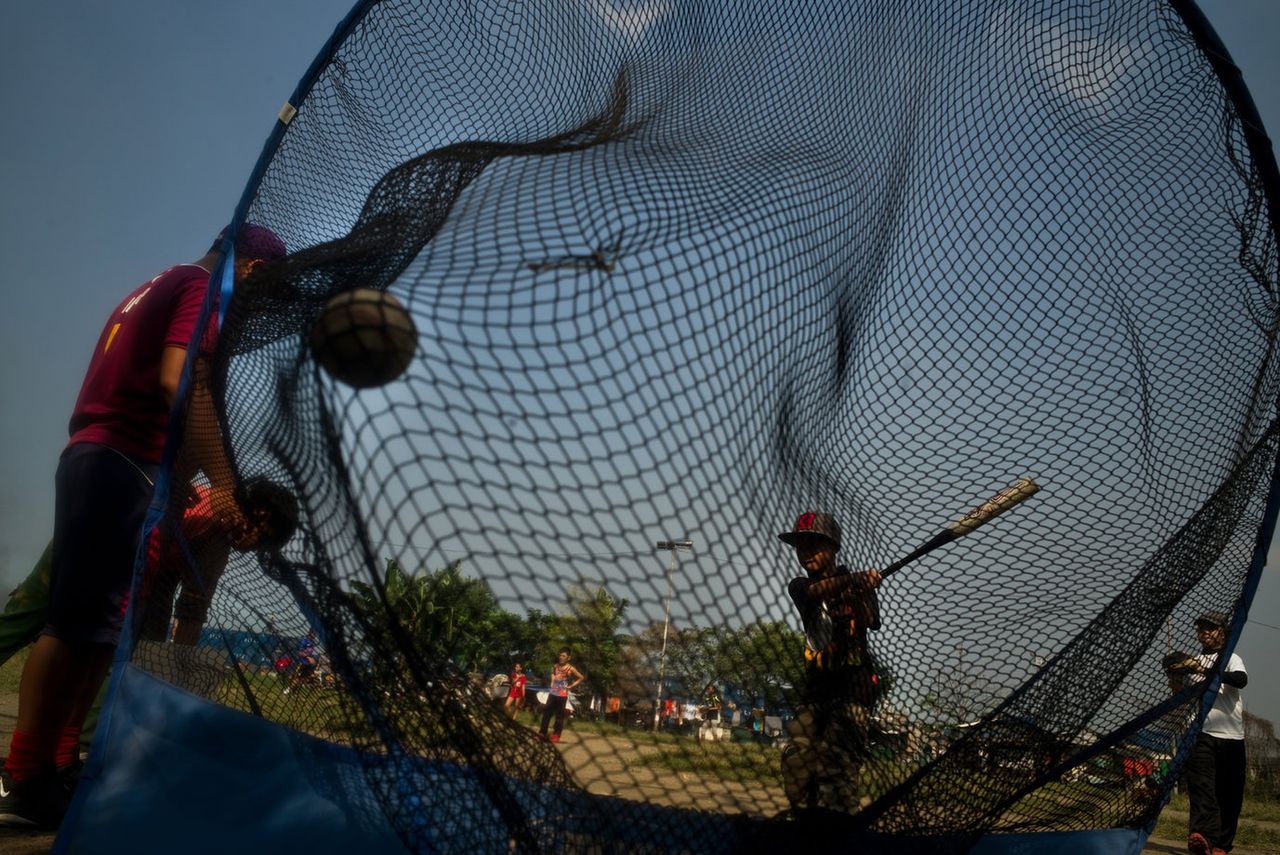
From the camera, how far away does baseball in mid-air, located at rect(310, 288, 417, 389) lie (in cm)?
121

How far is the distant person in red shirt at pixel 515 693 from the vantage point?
4.41 feet

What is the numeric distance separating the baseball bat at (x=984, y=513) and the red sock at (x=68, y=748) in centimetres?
225

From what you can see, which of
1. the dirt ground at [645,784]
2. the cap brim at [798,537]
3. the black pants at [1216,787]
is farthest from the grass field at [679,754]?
the black pants at [1216,787]

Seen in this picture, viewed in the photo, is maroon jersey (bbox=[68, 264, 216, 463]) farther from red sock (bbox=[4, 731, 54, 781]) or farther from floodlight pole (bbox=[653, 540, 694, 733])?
floodlight pole (bbox=[653, 540, 694, 733])

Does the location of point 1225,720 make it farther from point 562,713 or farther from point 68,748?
point 68,748

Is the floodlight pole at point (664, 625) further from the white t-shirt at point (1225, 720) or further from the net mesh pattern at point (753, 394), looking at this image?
the white t-shirt at point (1225, 720)

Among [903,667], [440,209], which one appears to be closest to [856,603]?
[903,667]

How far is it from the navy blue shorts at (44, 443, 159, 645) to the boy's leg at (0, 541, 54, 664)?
418 millimetres

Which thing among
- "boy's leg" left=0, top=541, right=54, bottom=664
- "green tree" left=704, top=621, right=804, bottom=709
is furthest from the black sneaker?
"green tree" left=704, top=621, right=804, bottom=709

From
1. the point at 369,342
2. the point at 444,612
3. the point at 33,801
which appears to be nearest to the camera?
the point at 369,342

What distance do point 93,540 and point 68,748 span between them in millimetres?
619

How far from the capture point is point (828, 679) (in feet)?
5.39

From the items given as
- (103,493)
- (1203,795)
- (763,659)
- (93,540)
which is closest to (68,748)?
(93,540)

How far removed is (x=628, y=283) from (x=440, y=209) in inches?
24.3
